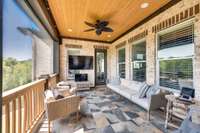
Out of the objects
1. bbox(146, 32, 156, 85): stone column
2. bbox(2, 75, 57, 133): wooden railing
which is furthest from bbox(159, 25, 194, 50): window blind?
bbox(2, 75, 57, 133): wooden railing

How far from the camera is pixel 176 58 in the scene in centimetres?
297

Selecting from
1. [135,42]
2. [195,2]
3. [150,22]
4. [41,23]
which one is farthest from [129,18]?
[41,23]

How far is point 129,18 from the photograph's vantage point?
394cm

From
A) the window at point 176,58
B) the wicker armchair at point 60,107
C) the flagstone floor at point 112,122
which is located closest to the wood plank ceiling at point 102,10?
the window at point 176,58

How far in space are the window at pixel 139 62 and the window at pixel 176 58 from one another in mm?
822

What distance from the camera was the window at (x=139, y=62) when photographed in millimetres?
4274

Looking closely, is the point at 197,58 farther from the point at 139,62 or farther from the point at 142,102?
the point at 139,62

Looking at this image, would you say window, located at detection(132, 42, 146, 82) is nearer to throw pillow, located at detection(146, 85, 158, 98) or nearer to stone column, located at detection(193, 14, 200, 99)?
throw pillow, located at detection(146, 85, 158, 98)

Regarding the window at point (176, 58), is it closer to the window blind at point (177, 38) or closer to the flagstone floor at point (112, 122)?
the window blind at point (177, 38)

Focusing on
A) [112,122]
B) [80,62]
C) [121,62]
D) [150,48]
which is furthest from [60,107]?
[121,62]

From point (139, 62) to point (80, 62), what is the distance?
335 cm

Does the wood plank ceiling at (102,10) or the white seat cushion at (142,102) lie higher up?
the wood plank ceiling at (102,10)

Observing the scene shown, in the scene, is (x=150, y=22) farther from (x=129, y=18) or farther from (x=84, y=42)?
(x=84, y=42)

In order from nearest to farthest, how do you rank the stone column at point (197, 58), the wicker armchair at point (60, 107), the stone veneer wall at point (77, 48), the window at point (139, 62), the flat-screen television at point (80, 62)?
the wicker armchair at point (60, 107), the stone column at point (197, 58), the window at point (139, 62), the stone veneer wall at point (77, 48), the flat-screen television at point (80, 62)
